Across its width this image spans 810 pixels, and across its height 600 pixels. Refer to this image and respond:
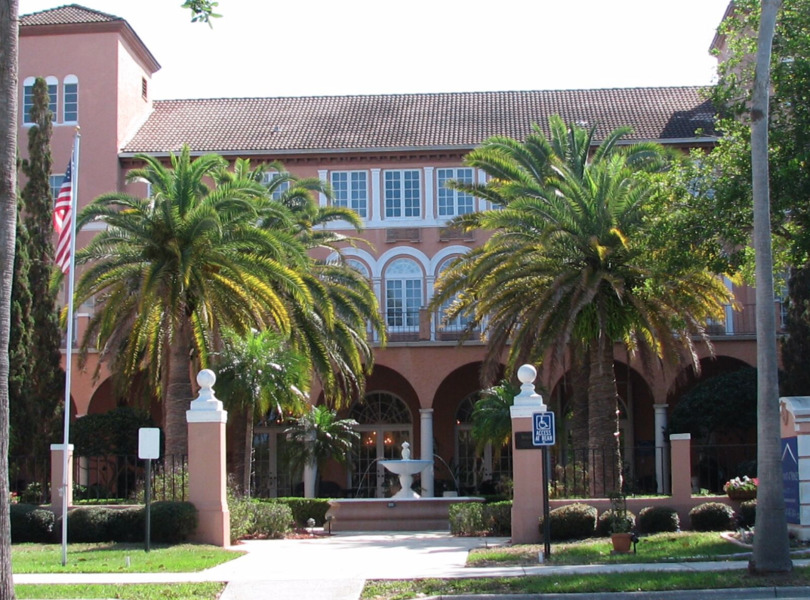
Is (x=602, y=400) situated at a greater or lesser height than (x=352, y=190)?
lesser

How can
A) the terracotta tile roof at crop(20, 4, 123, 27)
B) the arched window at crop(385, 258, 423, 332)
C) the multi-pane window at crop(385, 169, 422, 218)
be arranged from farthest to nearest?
the terracotta tile roof at crop(20, 4, 123, 27) → the multi-pane window at crop(385, 169, 422, 218) → the arched window at crop(385, 258, 423, 332)

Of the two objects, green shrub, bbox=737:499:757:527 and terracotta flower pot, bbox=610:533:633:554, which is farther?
green shrub, bbox=737:499:757:527

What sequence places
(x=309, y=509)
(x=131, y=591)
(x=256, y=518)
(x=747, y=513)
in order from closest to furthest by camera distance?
(x=131, y=591) → (x=747, y=513) → (x=256, y=518) → (x=309, y=509)

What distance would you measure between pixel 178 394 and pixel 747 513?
12247 millimetres

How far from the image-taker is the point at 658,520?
20.8 m

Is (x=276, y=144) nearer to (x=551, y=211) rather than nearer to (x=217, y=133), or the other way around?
(x=217, y=133)

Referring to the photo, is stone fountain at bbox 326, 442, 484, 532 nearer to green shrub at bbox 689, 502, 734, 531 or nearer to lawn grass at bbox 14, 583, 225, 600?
green shrub at bbox 689, 502, 734, 531

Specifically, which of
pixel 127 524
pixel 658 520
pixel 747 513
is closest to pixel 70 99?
pixel 127 524

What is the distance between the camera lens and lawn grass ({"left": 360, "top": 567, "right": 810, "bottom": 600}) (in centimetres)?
1362

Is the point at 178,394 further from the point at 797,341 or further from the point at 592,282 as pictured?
the point at 797,341

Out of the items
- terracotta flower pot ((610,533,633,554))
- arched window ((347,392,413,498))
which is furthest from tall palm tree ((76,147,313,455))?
arched window ((347,392,413,498))

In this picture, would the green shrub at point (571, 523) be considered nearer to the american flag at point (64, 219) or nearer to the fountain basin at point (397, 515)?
the fountain basin at point (397, 515)

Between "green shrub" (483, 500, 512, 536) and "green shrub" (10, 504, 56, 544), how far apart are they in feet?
27.4

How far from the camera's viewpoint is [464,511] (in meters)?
23.6
